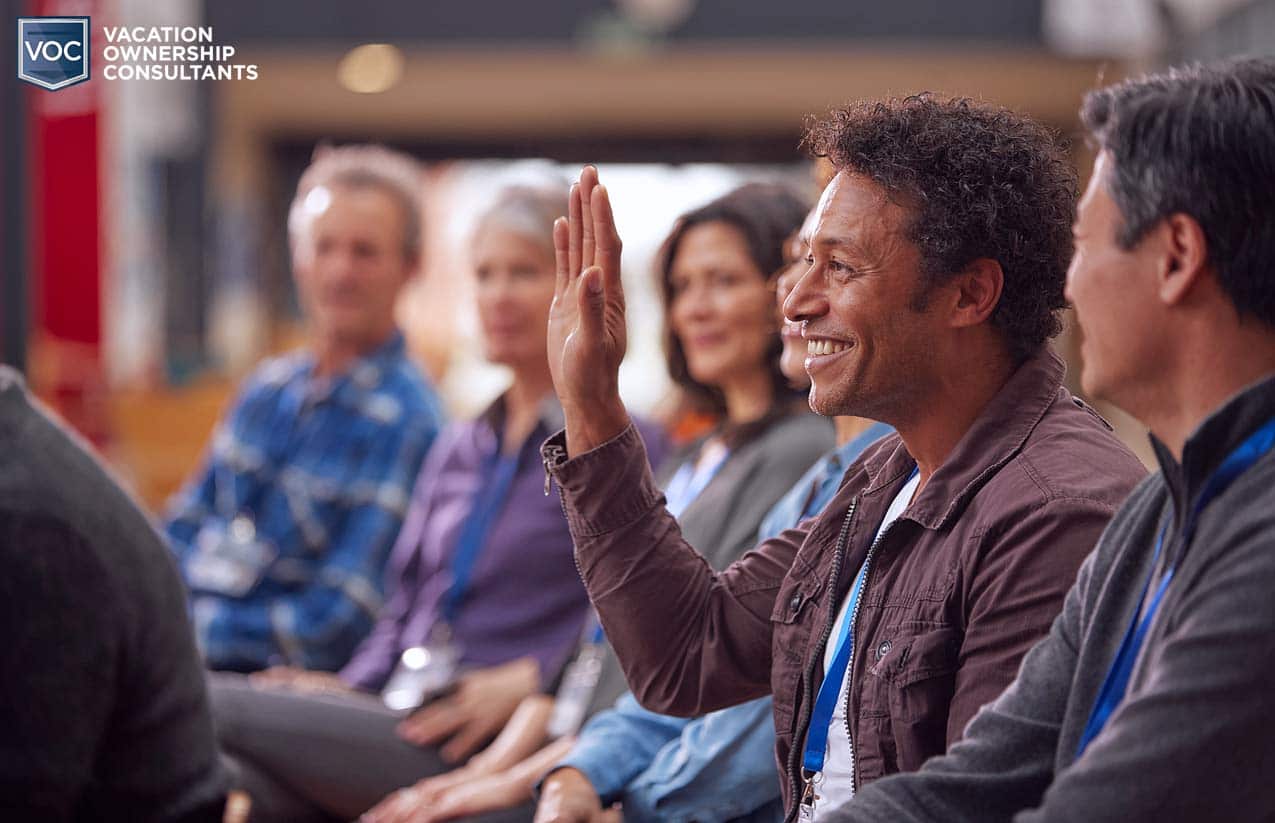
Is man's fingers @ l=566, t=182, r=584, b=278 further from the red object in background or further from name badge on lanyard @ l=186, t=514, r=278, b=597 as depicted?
the red object in background

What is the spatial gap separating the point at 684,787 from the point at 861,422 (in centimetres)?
48

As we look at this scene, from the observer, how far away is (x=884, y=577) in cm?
132

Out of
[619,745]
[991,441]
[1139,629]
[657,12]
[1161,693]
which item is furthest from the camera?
[657,12]

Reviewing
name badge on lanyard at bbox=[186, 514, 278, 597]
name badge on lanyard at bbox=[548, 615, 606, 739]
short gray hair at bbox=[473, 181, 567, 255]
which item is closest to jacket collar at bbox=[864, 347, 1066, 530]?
name badge on lanyard at bbox=[548, 615, 606, 739]

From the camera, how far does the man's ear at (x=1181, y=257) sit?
1000 mm

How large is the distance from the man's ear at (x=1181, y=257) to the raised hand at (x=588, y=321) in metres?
0.59

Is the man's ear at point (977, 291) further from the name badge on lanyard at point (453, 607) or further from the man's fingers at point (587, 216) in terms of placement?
the name badge on lanyard at point (453, 607)

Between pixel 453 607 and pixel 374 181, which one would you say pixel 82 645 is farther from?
pixel 374 181

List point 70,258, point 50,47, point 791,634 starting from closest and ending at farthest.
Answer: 1. point 791,634
2. point 50,47
3. point 70,258

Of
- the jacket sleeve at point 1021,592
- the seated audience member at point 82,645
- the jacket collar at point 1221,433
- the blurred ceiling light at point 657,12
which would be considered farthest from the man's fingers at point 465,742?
the blurred ceiling light at point 657,12

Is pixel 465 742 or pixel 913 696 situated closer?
pixel 913 696

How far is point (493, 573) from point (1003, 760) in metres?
1.40

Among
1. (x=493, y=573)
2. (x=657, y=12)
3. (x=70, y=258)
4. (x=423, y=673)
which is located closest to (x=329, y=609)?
(x=423, y=673)

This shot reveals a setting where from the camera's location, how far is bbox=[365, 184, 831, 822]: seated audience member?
203 centimetres
